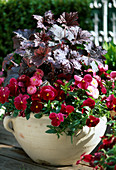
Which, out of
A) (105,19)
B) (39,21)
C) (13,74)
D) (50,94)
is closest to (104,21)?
(105,19)

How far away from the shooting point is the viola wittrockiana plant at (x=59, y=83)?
50.7 inches

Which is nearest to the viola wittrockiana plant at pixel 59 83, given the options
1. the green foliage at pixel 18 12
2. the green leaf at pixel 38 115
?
the green leaf at pixel 38 115

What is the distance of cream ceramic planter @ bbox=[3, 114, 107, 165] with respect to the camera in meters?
1.32

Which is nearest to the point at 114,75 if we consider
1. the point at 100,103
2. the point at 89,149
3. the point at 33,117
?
the point at 100,103

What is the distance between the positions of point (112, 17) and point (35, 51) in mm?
3654

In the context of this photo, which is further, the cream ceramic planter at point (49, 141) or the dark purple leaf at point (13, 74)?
the dark purple leaf at point (13, 74)

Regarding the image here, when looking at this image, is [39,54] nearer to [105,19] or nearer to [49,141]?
[49,141]

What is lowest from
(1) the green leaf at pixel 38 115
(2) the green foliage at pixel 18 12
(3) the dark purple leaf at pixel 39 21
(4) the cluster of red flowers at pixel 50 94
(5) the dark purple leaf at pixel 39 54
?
(1) the green leaf at pixel 38 115

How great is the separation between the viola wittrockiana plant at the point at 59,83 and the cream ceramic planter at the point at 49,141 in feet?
0.16

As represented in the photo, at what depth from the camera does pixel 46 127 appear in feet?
4.30

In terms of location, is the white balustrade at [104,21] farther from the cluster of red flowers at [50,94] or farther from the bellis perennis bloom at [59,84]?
the cluster of red flowers at [50,94]

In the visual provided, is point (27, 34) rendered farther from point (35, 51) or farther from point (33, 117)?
point (33, 117)

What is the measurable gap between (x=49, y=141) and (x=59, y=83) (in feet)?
1.09

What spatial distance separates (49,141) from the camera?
4.36 feet
